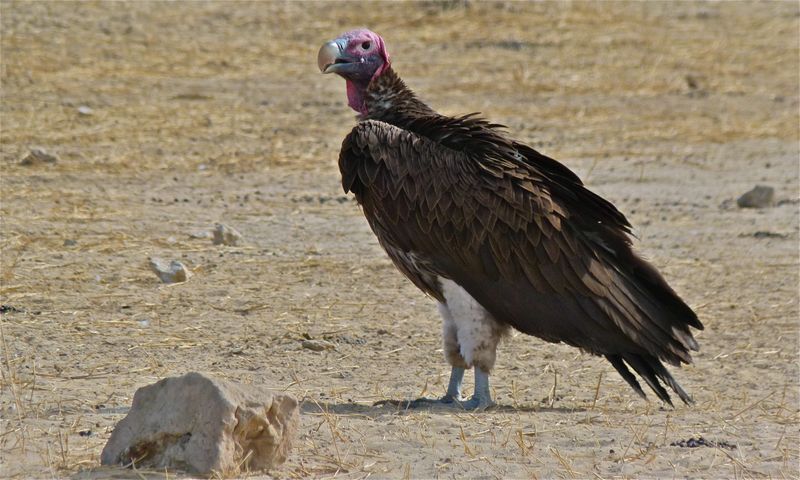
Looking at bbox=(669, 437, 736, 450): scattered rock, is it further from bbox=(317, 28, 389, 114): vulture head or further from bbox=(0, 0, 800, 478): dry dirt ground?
bbox=(317, 28, 389, 114): vulture head

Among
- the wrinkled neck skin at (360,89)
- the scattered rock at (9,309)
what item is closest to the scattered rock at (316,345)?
the wrinkled neck skin at (360,89)

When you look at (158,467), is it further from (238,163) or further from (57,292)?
(238,163)

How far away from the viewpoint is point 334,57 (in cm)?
715

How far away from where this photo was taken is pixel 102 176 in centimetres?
1105

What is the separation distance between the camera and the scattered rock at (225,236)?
948cm

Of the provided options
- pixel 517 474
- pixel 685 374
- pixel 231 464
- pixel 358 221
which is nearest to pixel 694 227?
pixel 358 221

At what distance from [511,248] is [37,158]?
229 inches

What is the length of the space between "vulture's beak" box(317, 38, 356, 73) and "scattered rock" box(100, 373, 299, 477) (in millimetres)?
2535

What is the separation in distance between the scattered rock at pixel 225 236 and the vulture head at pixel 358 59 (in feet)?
8.28

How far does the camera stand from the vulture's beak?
280 inches

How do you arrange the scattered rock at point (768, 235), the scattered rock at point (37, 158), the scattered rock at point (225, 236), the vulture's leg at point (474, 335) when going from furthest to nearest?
the scattered rock at point (37, 158) → the scattered rock at point (768, 235) → the scattered rock at point (225, 236) → the vulture's leg at point (474, 335)

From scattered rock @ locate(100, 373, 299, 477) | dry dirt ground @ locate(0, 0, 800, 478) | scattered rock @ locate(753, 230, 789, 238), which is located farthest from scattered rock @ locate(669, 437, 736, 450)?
scattered rock @ locate(753, 230, 789, 238)

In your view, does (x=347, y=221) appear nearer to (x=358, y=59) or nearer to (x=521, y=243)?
(x=358, y=59)

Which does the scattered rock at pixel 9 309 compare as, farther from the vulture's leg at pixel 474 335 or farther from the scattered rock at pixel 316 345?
the vulture's leg at pixel 474 335
